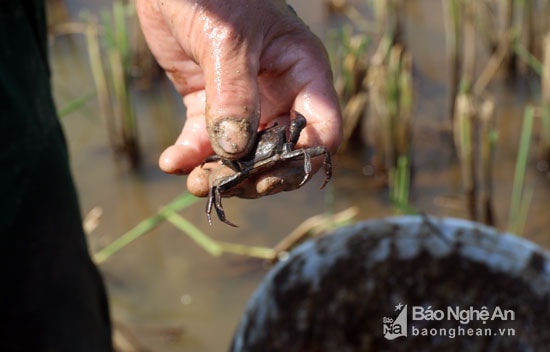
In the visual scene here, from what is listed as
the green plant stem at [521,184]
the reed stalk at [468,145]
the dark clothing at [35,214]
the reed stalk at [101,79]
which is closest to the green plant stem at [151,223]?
the dark clothing at [35,214]

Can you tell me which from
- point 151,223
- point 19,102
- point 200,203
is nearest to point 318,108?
point 19,102

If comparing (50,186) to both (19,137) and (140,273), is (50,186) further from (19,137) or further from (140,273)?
(140,273)

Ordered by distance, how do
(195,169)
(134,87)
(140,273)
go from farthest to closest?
(134,87), (140,273), (195,169)

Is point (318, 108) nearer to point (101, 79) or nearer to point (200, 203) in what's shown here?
point (200, 203)

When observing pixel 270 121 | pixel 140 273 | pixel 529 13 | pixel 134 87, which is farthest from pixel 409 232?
pixel 134 87

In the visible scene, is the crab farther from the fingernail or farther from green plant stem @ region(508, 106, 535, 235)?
green plant stem @ region(508, 106, 535, 235)

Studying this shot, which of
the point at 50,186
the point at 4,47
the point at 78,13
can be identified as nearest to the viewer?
the point at 4,47

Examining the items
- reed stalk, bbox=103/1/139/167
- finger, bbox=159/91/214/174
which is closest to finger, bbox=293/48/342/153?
finger, bbox=159/91/214/174
